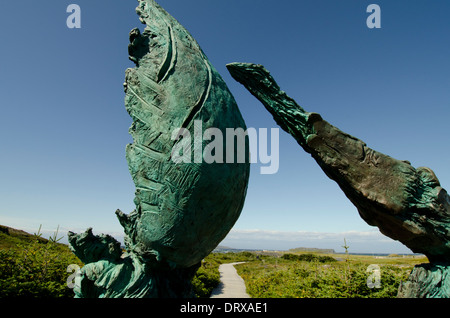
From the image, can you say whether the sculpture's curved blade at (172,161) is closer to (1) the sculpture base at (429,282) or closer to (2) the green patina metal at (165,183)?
(2) the green patina metal at (165,183)

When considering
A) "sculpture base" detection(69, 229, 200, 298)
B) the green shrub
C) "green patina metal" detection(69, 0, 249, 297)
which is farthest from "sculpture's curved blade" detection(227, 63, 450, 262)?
the green shrub

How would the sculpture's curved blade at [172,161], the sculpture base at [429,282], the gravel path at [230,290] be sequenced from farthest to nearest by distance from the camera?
the gravel path at [230,290] → the sculpture base at [429,282] → the sculpture's curved blade at [172,161]

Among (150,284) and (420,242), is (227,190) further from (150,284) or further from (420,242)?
(420,242)

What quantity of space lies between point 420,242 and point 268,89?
2.44 meters

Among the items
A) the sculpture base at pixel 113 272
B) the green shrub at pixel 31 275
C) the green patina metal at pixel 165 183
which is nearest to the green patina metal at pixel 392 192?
the green patina metal at pixel 165 183

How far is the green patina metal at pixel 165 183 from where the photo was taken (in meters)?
2.29

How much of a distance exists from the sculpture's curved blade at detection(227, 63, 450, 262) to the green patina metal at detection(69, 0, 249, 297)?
2.96 feet

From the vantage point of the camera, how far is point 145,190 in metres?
2.36

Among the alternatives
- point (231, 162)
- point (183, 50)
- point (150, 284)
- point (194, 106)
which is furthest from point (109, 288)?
point (183, 50)

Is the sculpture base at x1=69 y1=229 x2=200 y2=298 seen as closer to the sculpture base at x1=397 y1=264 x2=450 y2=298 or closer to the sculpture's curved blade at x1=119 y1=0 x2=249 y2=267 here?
the sculpture's curved blade at x1=119 y1=0 x2=249 y2=267

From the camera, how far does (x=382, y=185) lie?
9.25 feet

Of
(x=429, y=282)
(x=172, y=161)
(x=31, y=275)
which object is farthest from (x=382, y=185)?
(x=31, y=275)

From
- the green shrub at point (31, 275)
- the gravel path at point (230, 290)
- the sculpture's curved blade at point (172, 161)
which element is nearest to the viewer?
the sculpture's curved blade at point (172, 161)

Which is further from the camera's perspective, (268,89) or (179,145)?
(268,89)
